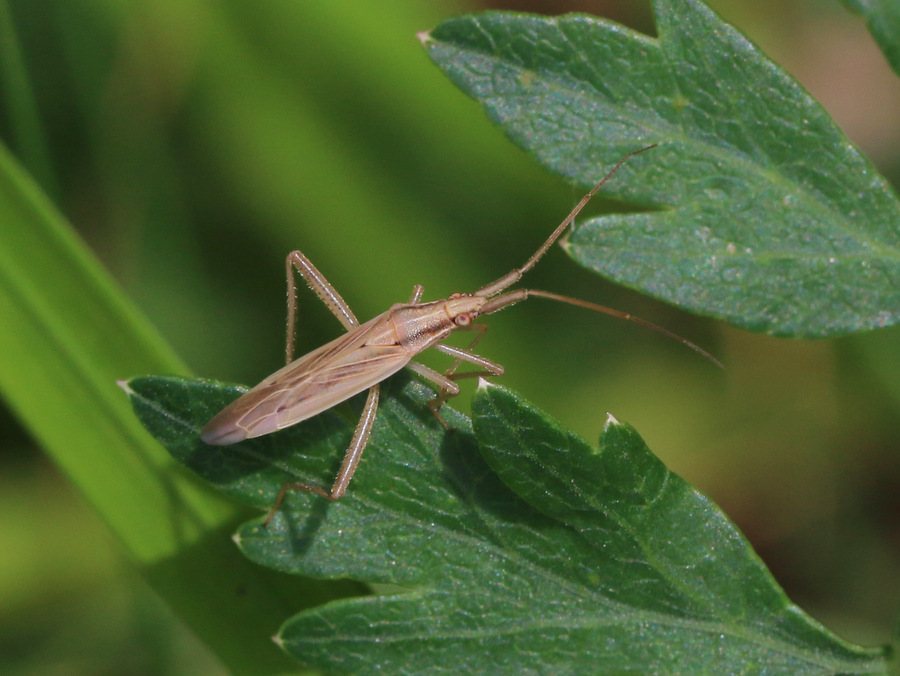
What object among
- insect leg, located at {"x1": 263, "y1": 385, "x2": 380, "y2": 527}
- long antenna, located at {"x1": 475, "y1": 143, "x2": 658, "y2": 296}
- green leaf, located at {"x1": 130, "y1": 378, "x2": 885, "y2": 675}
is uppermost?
long antenna, located at {"x1": 475, "y1": 143, "x2": 658, "y2": 296}

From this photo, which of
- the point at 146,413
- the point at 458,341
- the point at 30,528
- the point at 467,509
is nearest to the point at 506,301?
the point at 458,341

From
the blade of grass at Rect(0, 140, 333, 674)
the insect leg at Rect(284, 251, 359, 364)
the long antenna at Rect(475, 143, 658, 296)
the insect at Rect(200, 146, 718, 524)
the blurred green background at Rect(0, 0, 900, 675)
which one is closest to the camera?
the insect at Rect(200, 146, 718, 524)

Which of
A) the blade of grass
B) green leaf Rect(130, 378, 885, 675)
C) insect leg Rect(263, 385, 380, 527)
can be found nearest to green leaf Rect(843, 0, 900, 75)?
green leaf Rect(130, 378, 885, 675)

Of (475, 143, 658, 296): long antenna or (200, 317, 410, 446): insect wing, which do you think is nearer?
(200, 317, 410, 446): insect wing

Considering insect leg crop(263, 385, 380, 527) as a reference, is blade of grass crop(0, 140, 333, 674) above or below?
above

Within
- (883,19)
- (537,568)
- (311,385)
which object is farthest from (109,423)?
(883,19)

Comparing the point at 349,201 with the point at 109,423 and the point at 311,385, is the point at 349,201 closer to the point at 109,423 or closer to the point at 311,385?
the point at 311,385

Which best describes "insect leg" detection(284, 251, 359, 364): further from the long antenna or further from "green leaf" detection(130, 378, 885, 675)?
"green leaf" detection(130, 378, 885, 675)
